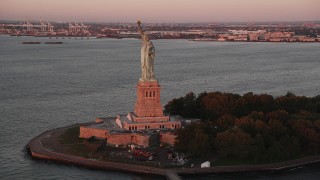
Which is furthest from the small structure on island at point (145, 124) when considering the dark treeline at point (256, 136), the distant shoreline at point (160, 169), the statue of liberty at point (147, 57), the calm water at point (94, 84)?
the calm water at point (94, 84)

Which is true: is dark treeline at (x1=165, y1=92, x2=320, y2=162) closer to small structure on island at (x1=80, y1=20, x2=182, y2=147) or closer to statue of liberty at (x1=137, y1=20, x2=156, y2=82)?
small structure on island at (x1=80, y1=20, x2=182, y2=147)

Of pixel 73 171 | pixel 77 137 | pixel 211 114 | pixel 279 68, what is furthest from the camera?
pixel 279 68

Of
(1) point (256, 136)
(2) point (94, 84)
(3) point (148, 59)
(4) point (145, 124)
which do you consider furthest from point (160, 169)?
(2) point (94, 84)

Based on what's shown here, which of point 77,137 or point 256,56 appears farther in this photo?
point 256,56

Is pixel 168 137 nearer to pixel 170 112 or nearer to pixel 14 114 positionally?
pixel 170 112

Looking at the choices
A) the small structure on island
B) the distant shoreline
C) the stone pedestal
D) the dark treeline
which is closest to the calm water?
the distant shoreline

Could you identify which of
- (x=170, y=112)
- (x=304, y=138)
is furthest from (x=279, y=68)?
(x=304, y=138)

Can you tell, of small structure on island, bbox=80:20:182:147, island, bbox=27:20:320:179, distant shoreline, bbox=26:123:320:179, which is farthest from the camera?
small structure on island, bbox=80:20:182:147
